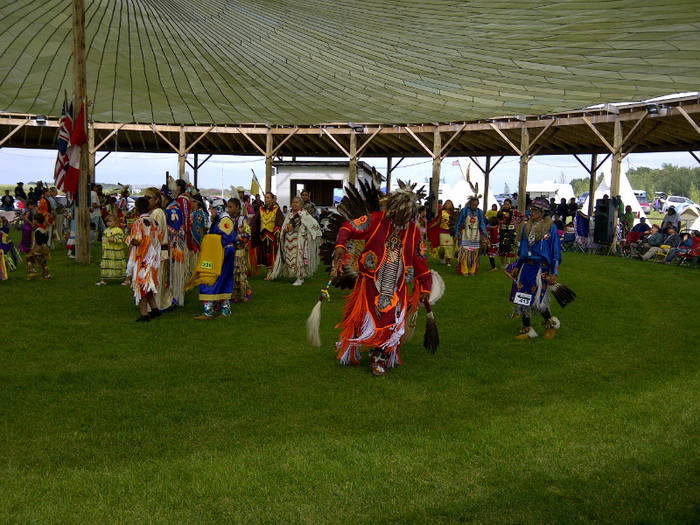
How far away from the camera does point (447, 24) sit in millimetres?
3121

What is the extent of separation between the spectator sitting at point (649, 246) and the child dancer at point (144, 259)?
1488 centimetres

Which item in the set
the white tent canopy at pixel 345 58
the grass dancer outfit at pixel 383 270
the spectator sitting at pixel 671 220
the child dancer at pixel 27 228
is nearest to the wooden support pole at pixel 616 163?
the spectator sitting at pixel 671 220

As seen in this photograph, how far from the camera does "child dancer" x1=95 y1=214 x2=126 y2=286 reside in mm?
11047

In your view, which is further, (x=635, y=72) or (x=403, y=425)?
(x=403, y=425)

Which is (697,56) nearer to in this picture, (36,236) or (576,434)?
(576,434)

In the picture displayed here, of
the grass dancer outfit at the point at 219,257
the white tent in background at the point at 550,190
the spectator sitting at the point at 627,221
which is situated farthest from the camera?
the white tent in background at the point at 550,190

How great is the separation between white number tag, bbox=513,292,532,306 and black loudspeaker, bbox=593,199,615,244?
12660mm

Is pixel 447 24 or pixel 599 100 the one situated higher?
pixel 447 24

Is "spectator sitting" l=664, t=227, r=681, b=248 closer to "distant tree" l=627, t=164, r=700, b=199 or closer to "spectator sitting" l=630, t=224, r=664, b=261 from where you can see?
"spectator sitting" l=630, t=224, r=664, b=261

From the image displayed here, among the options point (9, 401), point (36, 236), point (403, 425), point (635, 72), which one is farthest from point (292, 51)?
point (36, 236)

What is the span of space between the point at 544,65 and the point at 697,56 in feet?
2.28

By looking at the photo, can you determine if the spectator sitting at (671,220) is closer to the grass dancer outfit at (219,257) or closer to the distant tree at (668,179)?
the grass dancer outfit at (219,257)

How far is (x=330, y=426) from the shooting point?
431 centimetres

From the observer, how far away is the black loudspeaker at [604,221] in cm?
1881
